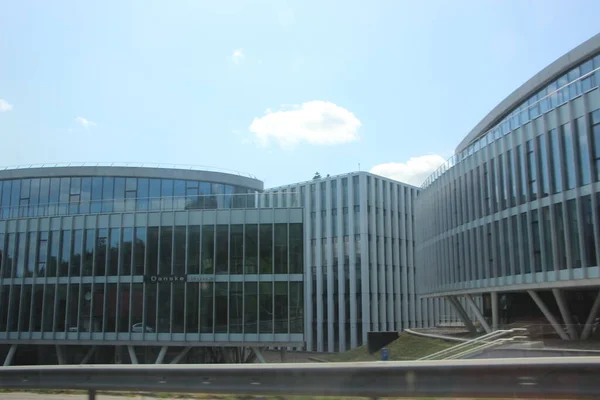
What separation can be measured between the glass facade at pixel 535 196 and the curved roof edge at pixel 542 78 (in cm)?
57

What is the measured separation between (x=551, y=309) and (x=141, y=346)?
74.8 feet

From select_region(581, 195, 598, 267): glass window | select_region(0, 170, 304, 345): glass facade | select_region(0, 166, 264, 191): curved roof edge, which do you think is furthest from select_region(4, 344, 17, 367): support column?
select_region(581, 195, 598, 267): glass window

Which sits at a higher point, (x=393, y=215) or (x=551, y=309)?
(x=393, y=215)

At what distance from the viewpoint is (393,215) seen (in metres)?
62.4

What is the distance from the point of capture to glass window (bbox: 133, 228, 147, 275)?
33.0 meters

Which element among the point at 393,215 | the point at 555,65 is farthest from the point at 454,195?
the point at 393,215

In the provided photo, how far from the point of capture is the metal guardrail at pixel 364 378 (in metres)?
5.49

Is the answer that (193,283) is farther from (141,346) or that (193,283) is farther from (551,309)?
(551,309)

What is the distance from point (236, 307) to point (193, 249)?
4.21 meters

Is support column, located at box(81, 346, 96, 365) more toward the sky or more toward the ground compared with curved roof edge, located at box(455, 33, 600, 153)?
more toward the ground

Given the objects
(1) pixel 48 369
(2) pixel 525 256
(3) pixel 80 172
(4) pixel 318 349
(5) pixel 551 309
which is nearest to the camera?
(1) pixel 48 369

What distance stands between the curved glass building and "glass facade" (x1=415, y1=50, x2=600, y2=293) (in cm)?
4

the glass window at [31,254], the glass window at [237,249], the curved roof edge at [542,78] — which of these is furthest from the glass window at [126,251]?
the curved roof edge at [542,78]

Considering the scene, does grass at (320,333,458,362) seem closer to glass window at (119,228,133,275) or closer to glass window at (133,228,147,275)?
glass window at (133,228,147,275)
